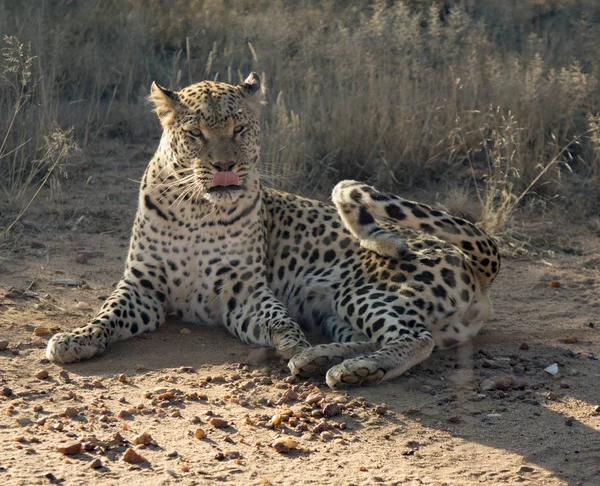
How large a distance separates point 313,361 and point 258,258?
1210 millimetres

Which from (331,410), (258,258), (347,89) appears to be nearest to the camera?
(331,410)

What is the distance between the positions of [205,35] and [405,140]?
361 centimetres

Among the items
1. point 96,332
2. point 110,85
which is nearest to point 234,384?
point 96,332

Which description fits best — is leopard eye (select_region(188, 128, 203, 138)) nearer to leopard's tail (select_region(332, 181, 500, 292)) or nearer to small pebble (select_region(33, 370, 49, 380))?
leopard's tail (select_region(332, 181, 500, 292))

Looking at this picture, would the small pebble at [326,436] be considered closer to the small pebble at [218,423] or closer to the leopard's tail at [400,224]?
the small pebble at [218,423]

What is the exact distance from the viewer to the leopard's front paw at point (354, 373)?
16.4ft

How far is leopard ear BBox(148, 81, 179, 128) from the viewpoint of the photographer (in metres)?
6.06

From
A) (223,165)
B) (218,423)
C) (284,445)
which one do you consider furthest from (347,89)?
(284,445)

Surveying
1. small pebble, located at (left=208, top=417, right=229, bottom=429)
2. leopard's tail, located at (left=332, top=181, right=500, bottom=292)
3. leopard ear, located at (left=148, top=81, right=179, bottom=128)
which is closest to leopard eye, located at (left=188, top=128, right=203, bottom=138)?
leopard ear, located at (left=148, top=81, right=179, bottom=128)

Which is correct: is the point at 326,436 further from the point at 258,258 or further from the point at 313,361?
the point at 258,258

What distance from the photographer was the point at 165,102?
240 inches

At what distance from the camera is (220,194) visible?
5.83 meters

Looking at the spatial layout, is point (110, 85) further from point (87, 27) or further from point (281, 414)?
point (281, 414)

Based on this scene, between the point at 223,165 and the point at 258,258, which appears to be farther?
the point at 258,258
